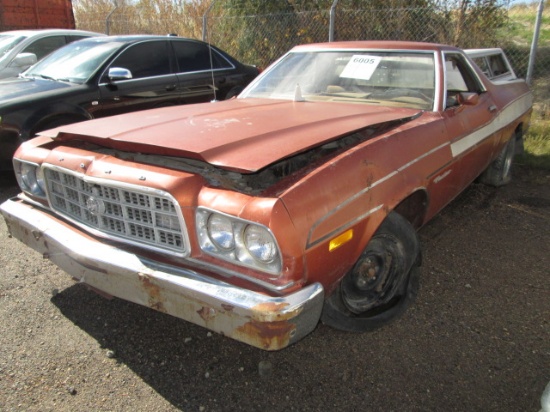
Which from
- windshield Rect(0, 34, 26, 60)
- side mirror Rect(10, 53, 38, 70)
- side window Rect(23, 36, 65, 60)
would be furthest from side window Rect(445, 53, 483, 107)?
windshield Rect(0, 34, 26, 60)

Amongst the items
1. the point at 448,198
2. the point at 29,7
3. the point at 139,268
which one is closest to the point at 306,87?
the point at 448,198

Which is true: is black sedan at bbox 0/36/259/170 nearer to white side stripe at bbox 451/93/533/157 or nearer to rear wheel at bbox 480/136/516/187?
white side stripe at bbox 451/93/533/157

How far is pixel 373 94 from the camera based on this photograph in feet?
11.5

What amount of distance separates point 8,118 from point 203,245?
353 cm

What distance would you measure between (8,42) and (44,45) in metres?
0.51

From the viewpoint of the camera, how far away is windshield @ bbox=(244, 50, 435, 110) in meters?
3.43

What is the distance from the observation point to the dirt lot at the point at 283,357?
86.4 inches

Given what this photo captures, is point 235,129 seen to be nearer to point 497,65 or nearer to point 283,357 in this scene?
point 283,357

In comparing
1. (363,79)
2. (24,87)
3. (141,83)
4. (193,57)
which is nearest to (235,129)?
(363,79)

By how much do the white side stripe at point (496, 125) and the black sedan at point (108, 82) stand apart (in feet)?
8.31

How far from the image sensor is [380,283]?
271cm

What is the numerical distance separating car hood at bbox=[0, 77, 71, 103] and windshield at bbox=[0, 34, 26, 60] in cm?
177

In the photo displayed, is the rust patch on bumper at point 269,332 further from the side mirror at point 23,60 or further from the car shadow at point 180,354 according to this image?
the side mirror at point 23,60

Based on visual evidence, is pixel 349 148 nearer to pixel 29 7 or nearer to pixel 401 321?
pixel 401 321
